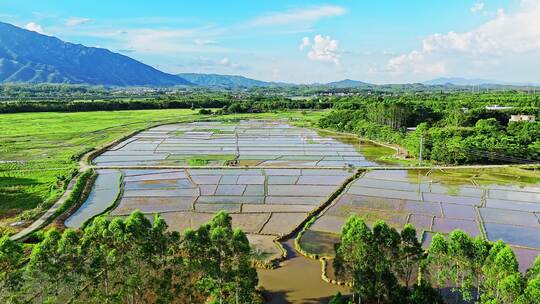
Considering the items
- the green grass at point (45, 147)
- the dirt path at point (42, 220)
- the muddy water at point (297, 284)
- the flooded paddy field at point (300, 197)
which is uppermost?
the green grass at point (45, 147)

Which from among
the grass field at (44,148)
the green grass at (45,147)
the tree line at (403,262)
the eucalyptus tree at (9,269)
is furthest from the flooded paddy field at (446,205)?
the green grass at (45,147)

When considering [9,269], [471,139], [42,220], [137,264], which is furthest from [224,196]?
[471,139]

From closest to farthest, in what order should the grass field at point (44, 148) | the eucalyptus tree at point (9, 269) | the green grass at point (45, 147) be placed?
the eucalyptus tree at point (9, 269), the grass field at point (44, 148), the green grass at point (45, 147)

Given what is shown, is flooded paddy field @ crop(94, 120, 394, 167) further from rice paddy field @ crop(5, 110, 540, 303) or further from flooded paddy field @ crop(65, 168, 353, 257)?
flooded paddy field @ crop(65, 168, 353, 257)

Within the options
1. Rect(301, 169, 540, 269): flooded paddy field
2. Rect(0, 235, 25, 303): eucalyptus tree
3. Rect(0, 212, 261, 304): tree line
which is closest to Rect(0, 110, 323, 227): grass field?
Rect(0, 235, 25, 303): eucalyptus tree

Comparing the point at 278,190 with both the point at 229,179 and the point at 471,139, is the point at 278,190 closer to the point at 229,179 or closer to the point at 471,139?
the point at 229,179

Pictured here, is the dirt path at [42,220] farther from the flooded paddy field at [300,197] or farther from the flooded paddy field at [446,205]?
the flooded paddy field at [446,205]

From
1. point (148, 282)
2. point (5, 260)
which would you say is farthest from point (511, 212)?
point (5, 260)
